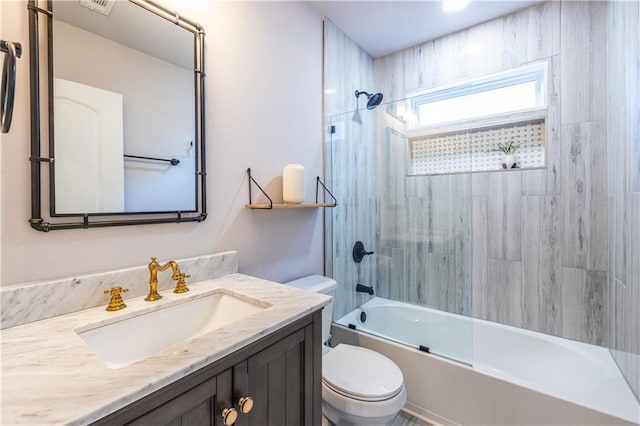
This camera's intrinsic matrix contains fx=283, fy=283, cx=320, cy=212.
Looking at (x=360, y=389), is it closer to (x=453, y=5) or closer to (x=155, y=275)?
(x=155, y=275)

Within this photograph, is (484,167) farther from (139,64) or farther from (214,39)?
(139,64)

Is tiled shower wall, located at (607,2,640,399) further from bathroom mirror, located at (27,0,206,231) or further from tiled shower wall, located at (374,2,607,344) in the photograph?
bathroom mirror, located at (27,0,206,231)

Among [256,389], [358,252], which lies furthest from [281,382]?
[358,252]

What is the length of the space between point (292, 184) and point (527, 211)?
5.63ft

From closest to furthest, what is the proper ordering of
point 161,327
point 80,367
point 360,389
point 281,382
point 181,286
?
point 80,367 < point 281,382 < point 161,327 < point 181,286 < point 360,389

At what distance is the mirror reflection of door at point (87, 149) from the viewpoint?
3.05ft

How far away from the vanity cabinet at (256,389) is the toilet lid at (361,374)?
0.36m

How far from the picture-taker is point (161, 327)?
39.3 inches

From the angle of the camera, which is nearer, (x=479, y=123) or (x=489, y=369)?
(x=489, y=369)

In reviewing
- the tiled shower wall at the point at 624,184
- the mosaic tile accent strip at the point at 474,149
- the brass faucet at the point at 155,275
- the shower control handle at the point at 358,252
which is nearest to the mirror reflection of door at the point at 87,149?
the brass faucet at the point at 155,275

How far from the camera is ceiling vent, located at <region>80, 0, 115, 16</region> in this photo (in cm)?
100

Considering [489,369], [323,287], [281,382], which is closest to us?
[281,382]

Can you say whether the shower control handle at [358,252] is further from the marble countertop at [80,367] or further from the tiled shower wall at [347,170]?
the marble countertop at [80,367]

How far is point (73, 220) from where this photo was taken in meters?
0.97
